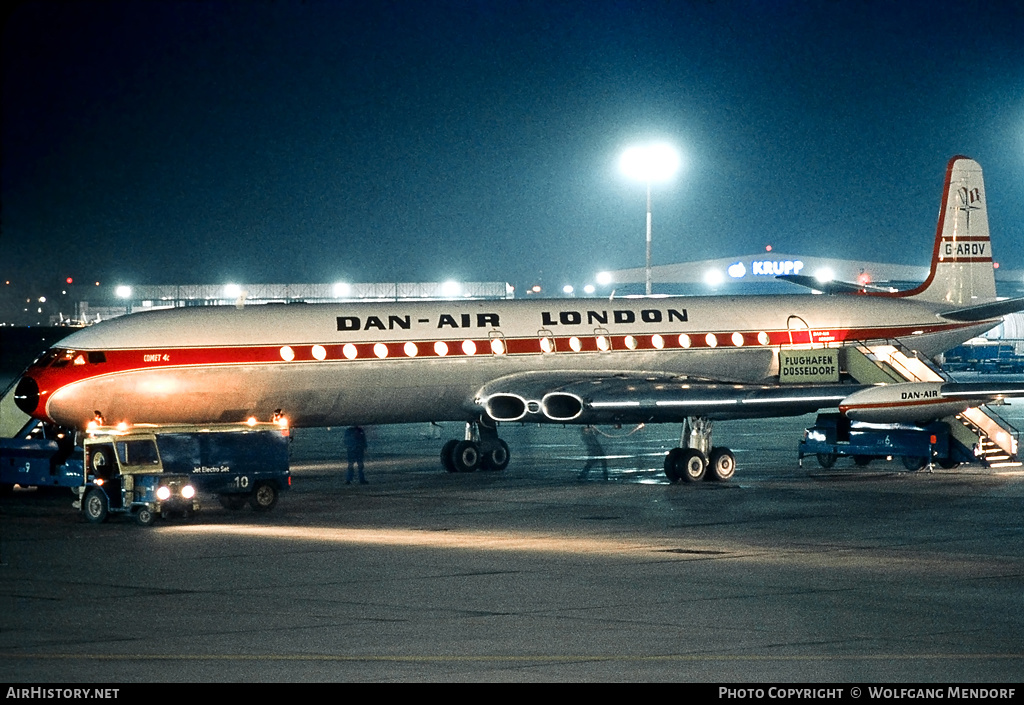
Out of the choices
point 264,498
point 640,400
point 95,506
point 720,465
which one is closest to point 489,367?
point 640,400

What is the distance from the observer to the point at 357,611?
15242mm

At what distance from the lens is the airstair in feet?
105

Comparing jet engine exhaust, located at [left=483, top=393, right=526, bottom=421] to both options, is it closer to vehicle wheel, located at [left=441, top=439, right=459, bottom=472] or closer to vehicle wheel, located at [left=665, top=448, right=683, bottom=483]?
vehicle wheel, located at [left=441, top=439, right=459, bottom=472]

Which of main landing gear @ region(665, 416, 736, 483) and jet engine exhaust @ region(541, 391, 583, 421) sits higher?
jet engine exhaust @ region(541, 391, 583, 421)

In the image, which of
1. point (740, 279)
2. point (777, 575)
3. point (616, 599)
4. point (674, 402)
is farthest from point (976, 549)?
point (740, 279)

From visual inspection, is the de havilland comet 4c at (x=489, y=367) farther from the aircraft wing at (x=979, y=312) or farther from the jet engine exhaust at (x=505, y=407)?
the aircraft wing at (x=979, y=312)

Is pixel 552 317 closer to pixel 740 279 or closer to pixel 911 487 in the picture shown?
pixel 911 487

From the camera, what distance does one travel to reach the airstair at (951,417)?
105 feet

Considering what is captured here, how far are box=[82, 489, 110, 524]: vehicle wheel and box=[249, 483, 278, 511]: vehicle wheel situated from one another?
2.53 meters

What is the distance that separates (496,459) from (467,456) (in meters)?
0.67

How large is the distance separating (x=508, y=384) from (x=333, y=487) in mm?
4396

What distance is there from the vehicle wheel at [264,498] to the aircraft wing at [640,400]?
7.23 m

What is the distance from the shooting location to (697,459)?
3003cm

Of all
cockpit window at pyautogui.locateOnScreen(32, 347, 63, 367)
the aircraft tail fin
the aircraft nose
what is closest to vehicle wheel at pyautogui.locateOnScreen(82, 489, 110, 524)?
the aircraft nose
